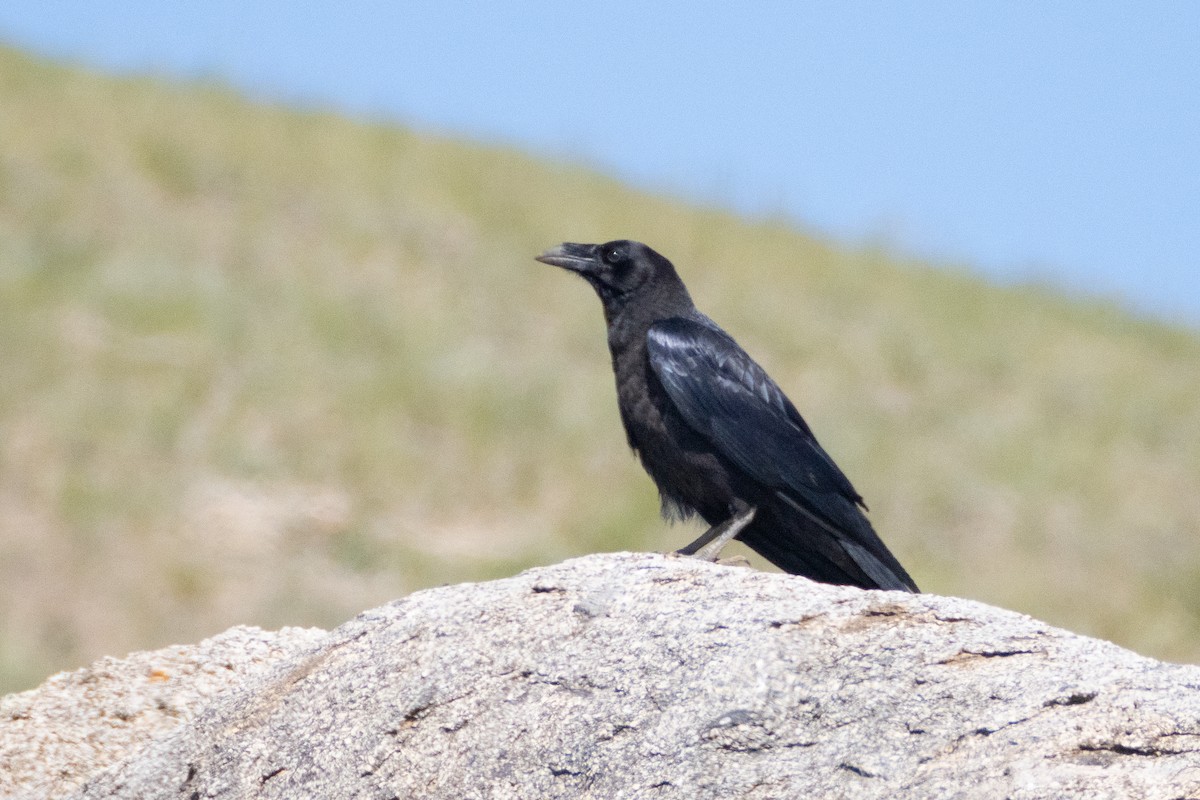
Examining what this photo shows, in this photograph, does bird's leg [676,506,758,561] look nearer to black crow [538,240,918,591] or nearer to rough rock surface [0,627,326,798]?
black crow [538,240,918,591]

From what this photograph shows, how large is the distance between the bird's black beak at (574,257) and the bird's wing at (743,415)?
0.63m

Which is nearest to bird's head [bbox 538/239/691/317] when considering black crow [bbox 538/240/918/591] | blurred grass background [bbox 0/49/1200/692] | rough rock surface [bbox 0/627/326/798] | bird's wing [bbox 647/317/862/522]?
black crow [bbox 538/240/918/591]

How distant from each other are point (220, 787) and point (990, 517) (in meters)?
13.5

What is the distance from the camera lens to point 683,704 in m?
4.00

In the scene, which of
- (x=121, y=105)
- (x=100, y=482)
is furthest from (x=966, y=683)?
(x=121, y=105)

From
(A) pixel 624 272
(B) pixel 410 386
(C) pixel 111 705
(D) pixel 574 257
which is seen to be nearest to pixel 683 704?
(C) pixel 111 705

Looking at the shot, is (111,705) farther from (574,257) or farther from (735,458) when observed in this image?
(574,257)

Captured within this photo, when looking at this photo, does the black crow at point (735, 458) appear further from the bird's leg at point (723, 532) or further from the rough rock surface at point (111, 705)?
the rough rock surface at point (111, 705)

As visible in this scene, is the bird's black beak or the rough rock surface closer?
the rough rock surface

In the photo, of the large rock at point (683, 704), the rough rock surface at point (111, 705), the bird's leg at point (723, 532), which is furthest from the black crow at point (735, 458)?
the rough rock surface at point (111, 705)

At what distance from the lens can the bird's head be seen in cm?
664

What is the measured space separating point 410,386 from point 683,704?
1279 centimetres

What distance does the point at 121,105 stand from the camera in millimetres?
21031

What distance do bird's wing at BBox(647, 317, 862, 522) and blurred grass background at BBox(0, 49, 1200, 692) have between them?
5.89 m
